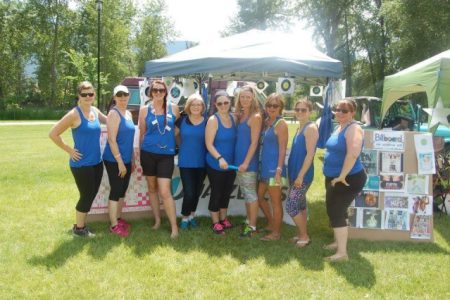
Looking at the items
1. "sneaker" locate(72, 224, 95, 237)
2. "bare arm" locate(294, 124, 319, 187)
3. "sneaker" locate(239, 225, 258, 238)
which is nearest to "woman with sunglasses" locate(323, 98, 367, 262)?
"bare arm" locate(294, 124, 319, 187)

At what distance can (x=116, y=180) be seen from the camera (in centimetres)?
477

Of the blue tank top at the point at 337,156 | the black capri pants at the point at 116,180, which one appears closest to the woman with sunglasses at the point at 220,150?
the black capri pants at the point at 116,180

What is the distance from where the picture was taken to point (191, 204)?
5.09 meters

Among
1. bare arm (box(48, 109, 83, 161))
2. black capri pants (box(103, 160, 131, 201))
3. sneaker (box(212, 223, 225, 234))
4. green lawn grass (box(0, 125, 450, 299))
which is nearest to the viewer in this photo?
green lawn grass (box(0, 125, 450, 299))

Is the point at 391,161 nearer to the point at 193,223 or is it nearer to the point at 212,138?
the point at 212,138

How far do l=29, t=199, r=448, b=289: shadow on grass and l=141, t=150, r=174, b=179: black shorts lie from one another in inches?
30.0

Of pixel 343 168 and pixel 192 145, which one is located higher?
pixel 192 145

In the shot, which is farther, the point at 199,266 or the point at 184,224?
the point at 184,224

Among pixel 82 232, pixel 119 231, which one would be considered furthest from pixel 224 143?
pixel 82 232

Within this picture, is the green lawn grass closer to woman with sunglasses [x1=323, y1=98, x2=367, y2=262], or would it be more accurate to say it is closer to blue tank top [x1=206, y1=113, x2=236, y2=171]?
woman with sunglasses [x1=323, y1=98, x2=367, y2=262]

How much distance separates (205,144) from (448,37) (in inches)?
817

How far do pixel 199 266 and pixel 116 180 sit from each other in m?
→ 1.45

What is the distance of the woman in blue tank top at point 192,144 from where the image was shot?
187 inches

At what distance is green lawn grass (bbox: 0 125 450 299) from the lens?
3.53 metres
